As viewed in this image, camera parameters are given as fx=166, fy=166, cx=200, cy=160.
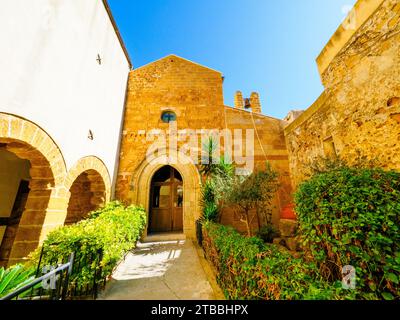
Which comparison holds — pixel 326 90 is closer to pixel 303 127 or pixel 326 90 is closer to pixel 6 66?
pixel 303 127

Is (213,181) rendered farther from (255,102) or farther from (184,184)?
(255,102)

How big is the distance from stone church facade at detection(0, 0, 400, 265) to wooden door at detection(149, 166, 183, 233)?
0.04 metres

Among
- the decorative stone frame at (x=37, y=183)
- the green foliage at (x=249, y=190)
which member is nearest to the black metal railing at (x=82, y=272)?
the decorative stone frame at (x=37, y=183)

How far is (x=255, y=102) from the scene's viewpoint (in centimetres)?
1036

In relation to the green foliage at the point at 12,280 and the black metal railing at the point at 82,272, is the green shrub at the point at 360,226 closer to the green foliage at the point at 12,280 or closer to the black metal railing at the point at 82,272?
the black metal railing at the point at 82,272

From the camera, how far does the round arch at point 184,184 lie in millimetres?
6379

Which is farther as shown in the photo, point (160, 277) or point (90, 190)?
point (90, 190)

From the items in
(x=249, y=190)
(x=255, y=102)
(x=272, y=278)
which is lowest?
(x=272, y=278)

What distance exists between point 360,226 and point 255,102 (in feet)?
32.6

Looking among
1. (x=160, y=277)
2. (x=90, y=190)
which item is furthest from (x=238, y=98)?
(x=160, y=277)

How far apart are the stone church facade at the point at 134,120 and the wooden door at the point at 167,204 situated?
4 centimetres

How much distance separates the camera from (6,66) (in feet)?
8.99
